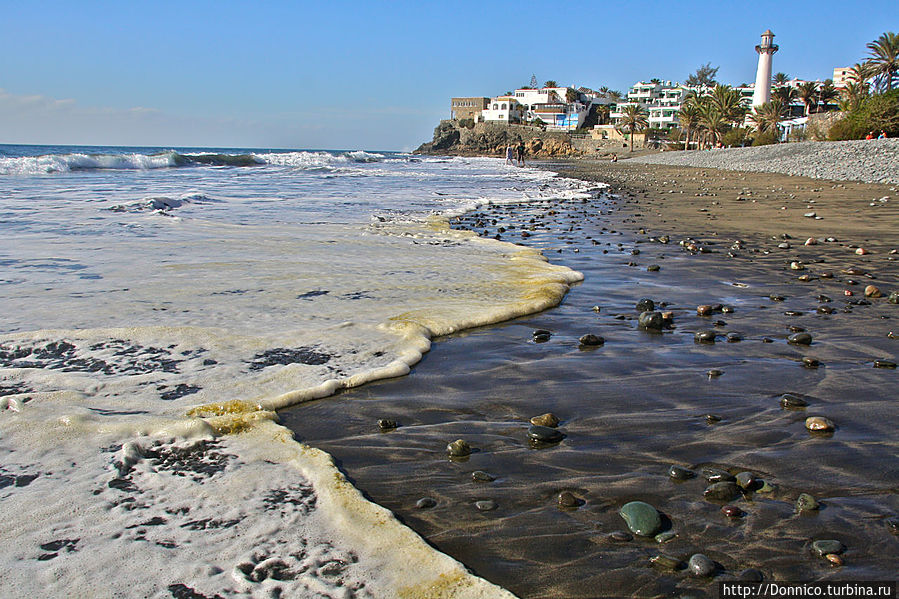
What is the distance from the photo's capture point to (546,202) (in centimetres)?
1909

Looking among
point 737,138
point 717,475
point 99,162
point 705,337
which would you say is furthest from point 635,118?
point 717,475

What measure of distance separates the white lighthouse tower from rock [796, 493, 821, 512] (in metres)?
89.5

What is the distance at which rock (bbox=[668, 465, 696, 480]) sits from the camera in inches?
113

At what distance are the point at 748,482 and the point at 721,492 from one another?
17cm

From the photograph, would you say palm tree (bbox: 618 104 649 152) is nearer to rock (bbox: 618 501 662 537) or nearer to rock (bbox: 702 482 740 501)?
rock (bbox: 702 482 740 501)

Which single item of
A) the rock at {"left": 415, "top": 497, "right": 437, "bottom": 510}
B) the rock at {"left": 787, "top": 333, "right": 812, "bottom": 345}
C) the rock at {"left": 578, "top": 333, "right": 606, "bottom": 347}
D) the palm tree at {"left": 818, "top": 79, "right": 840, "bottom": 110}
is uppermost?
the palm tree at {"left": 818, "top": 79, "right": 840, "bottom": 110}

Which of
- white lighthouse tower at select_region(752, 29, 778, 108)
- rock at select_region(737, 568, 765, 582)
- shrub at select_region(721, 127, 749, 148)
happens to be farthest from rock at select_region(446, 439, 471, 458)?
white lighthouse tower at select_region(752, 29, 778, 108)

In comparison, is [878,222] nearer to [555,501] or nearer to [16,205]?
[555,501]

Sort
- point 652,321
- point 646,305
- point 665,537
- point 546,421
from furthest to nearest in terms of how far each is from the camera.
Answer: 1. point 646,305
2. point 652,321
3. point 546,421
4. point 665,537

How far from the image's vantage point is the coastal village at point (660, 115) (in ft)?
223

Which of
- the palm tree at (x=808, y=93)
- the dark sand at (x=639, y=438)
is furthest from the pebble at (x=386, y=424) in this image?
the palm tree at (x=808, y=93)

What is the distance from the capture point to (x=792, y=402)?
3.68 m

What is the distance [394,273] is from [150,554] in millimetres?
5637

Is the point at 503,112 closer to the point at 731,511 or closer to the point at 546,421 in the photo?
the point at 546,421
